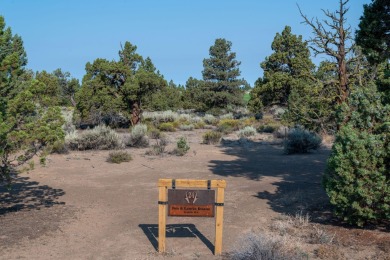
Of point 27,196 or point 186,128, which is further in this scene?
point 186,128

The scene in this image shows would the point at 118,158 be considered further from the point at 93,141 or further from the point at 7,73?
the point at 7,73

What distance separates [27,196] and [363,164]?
29.3 feet

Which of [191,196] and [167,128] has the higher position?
[167,128]

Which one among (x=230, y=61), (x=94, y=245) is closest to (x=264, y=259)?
(x=94, y=245)

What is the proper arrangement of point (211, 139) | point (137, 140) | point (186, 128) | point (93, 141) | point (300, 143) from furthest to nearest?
point (186, 128)
point (211, 139)
point (137, 140)
point (93, 141)
point (300, 143)

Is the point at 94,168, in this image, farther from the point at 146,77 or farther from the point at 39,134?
the point at 146,77

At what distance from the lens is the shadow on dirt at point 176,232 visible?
8.53 metres

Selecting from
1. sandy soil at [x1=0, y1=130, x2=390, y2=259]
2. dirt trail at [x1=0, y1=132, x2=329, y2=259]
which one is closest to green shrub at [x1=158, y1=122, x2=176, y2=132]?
dirt trail at [x1=0, y1=132, x2=329, y2=259]

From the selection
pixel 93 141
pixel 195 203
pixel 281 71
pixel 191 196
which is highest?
pixel 281 71

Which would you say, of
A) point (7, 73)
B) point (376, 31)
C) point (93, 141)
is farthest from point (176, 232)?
point (93, 141)

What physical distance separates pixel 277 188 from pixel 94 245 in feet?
22.2

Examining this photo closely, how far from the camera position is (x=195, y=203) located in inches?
292

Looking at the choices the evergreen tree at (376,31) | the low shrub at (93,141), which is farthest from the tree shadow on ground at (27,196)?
the evergreen tree at (376,31)

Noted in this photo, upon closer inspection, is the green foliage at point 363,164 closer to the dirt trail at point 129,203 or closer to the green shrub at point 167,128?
the dirt trail at point 129,203
